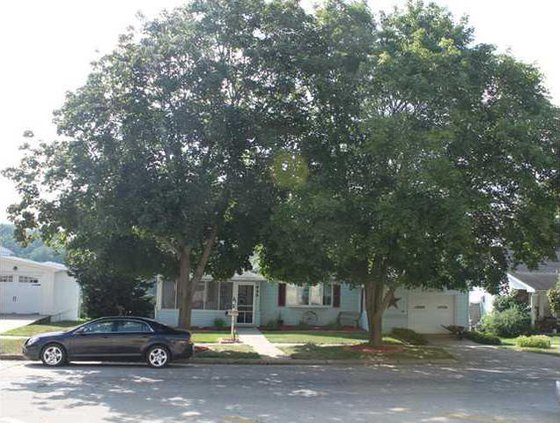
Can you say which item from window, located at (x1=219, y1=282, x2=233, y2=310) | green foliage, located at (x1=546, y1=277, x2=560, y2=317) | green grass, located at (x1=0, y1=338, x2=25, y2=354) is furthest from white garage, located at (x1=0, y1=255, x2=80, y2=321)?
green foliage, located at (x1=546, y1=277, x2=560, y2=317)

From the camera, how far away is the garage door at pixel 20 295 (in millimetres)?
38094

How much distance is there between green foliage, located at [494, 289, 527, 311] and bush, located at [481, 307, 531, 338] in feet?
2.64

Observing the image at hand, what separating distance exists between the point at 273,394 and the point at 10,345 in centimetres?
1120

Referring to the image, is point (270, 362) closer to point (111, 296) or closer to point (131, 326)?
point (131, 326)

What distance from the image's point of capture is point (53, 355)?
17734 mm

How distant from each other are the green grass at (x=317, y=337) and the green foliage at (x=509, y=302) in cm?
966

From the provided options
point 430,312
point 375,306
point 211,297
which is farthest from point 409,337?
point 211,297

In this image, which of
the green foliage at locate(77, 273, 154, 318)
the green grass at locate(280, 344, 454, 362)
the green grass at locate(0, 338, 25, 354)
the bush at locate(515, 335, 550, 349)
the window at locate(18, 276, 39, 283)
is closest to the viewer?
the green grass at locate(0, 338, 25, 354)

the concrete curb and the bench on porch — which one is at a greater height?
the bench on porch

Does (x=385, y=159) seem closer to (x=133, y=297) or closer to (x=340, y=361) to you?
(x=340, y=361)

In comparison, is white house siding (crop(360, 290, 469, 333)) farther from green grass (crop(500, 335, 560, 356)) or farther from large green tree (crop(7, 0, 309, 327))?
large green tree (crop(7, 0, 309, 327))

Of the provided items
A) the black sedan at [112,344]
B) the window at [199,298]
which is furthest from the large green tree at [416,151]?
the window at [199,298]

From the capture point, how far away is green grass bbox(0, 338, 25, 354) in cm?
1978

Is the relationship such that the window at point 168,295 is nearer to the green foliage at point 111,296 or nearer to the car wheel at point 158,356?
the green foliage at point 111,296
